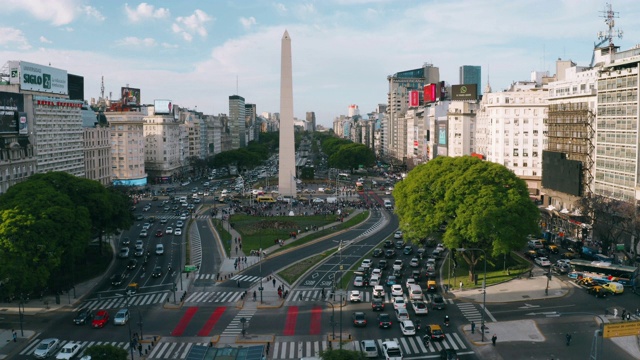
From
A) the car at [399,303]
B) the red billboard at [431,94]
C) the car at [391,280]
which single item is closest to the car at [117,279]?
the car at [391,280]

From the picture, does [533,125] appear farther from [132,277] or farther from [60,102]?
[60,102]

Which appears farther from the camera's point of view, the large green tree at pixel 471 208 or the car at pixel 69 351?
the large green tree at pixel 471 208

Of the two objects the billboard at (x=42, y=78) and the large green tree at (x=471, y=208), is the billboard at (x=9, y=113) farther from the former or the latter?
the large green tree at (x=471, y=208)

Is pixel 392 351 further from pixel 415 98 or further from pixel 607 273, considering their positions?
pixel 415 98

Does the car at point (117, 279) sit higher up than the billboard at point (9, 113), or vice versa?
the billboard at point (9, 113)

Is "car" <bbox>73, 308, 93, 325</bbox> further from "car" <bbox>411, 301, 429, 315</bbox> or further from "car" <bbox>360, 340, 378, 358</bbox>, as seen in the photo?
"car" <bbox>411, 301, 429, 315</bbox>

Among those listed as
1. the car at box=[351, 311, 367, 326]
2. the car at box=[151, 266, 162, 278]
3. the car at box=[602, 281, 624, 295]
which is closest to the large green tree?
the car at box=[602, 281, 624, 295]
